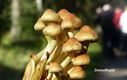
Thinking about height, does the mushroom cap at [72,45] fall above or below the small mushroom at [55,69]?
above

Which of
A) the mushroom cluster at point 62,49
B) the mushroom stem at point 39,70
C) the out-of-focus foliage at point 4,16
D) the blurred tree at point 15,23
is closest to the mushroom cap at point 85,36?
the mushroom cluster at point 62,49

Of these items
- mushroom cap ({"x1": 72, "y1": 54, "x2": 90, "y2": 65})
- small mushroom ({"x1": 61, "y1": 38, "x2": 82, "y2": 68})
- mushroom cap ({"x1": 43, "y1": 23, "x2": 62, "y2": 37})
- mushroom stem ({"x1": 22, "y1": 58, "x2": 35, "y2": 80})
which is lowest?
mushroom stem ({"x1": 22, "y1": 58, "x2": 35, "y2": 80})

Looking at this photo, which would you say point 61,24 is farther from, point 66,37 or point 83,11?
point 83,11

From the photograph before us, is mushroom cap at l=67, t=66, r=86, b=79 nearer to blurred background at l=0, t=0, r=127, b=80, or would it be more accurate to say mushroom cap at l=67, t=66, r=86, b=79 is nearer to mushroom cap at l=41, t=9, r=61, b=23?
mushroom cap at l=41, t=9, r=61, b=23

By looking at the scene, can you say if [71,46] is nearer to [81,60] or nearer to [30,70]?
[81,60]

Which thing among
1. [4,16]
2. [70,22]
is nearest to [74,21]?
[70,22]

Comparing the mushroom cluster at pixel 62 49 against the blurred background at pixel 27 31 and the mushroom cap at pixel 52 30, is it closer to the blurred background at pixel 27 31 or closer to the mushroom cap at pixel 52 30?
the mushroom cap at pixel 52 30

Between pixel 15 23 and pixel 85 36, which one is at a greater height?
pixel 85 36

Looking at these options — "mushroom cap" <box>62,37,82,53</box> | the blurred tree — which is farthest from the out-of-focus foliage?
"mushroom cap" <box>62,37,82,53</box>
